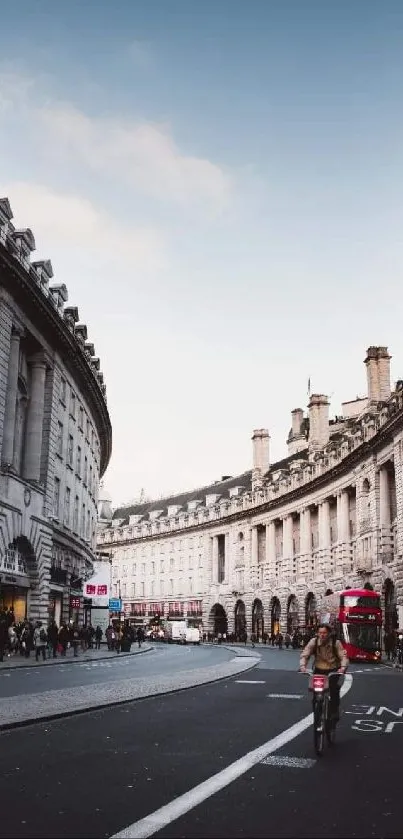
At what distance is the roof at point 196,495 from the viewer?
110425 millimetres

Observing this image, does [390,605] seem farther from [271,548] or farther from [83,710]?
[83,710]

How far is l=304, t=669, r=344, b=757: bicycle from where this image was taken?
466 inches

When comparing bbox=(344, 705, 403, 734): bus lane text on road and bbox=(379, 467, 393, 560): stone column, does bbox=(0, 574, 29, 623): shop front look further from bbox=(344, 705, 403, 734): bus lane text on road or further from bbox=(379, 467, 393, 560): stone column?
bbox=(379, 467, 393, 560): stone column

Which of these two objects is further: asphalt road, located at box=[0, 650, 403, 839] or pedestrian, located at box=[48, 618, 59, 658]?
pedestrian, located at box=[48, 618, 59, 658]

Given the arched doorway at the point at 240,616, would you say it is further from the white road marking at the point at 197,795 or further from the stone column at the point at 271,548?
the white road marking at the point at 197,795

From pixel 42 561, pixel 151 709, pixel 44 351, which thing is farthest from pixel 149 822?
pixel 44 351

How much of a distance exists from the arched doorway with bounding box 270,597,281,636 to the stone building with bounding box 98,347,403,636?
4.9 inches

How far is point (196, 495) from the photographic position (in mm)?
135625

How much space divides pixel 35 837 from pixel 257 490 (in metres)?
98.5

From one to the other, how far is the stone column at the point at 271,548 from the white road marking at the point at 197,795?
280 ft

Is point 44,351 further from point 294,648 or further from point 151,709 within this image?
point 294,648

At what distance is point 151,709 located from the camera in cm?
1845

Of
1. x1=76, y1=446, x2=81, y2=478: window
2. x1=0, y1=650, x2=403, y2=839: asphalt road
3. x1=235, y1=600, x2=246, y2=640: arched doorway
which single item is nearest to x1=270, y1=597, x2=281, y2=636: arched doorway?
x1=235, y1=600, x2=246, y2=640: arched doorway

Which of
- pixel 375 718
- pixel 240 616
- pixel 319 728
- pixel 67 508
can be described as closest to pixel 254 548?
pixel 240 616
